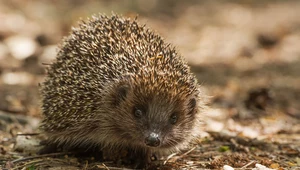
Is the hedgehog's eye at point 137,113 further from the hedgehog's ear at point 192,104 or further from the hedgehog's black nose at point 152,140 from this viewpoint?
the hedgehog's ear at point 192,104

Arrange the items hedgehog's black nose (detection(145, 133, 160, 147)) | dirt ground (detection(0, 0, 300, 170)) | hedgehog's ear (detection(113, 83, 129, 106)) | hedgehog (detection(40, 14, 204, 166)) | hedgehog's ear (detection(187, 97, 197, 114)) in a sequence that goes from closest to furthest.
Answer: hedgehog's black nose (detection(145, 133, 160, 147)) < hedgehog (detection(40, 14, 204, 166)) < hedgehog's ear (detection(113, 83, 129, 106)) < hedgehog's ear (detection(187, 97, 197, 114)) < dirt ground (detection(0, 0, 300, 170))

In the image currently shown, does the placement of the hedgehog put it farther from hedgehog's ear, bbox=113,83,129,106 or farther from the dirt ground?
the dirt ground

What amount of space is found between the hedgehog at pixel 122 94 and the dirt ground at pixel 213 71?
1.02ft

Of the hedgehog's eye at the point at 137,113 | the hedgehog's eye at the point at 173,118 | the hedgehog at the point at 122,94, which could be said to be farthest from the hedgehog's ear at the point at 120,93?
the hedgehog's eye at the point at 173,118

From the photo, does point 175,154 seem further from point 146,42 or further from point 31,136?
point 31,136

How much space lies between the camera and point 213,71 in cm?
1243

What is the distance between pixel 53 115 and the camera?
21.4ft

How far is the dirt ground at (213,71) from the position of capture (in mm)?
6711

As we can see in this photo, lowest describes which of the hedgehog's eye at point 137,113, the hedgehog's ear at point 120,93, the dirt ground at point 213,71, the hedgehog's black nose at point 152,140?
the hedgehog's black nose at point 152,140

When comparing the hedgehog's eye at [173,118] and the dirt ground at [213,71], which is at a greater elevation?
the dirt ground at [213,71]

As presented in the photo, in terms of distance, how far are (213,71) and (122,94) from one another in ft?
21.4

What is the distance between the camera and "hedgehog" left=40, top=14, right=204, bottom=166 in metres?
5.95

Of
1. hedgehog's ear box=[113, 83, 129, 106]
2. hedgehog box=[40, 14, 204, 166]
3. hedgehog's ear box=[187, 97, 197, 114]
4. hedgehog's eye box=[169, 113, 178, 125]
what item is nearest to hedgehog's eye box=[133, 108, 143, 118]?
hedgehog box=[40, 14, 204, 166]

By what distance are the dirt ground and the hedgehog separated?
1.02ft
